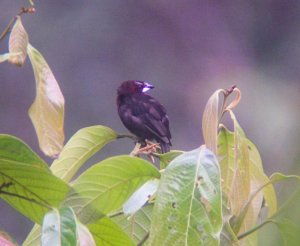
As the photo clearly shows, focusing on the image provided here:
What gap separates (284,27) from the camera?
3.79 metres

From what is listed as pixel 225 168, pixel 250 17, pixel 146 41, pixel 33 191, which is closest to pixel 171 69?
pixel 146 41

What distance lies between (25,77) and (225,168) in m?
2.92

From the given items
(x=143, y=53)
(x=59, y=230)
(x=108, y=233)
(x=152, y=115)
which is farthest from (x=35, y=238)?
Answer: (x=143, y=53)

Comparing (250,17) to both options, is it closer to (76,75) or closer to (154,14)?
(154,14)

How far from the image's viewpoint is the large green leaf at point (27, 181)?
84 centimetres

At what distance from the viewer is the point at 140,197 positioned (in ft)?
2.85

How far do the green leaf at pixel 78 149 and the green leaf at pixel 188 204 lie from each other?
323 millimetres

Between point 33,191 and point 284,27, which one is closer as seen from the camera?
point 33,191

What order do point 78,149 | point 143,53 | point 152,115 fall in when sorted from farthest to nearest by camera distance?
point 143,53 < point 152,115 < point 78,149

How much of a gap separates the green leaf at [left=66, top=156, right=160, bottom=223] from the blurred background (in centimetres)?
277

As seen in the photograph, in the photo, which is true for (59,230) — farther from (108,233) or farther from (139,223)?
(139,223)

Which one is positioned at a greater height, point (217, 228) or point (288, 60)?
point (217, 228)

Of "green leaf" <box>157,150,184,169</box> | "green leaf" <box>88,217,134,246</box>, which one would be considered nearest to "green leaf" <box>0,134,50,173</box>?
"green leaf" <box>88,217,134,246</box>

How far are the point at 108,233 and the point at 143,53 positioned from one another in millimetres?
3021
